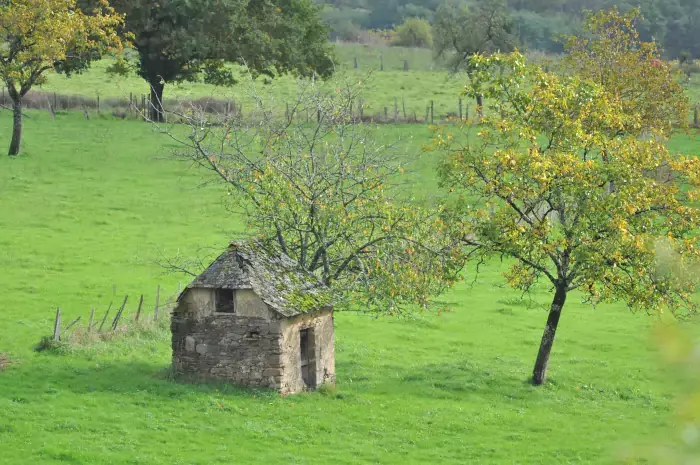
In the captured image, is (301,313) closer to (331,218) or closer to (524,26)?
(331,218)

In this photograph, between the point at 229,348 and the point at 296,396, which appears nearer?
the point at 229,348

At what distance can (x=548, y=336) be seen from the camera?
29125 mm

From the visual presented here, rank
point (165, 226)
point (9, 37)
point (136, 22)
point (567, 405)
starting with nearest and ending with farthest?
point (567, 405) → point (165, 226) → point (9, 37) → point (136, 22)

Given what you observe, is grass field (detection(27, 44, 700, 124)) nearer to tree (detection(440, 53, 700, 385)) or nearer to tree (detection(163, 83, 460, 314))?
tree (detection(163, 83, 460, 314))

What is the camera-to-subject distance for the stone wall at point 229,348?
25.6m

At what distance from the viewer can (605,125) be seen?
1099 inches

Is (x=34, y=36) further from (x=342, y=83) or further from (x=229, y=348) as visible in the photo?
(x=229, y=348)

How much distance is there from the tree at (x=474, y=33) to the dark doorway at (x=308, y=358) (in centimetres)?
5611

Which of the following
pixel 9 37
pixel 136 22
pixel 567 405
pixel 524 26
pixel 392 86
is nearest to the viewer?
pixel 567 405

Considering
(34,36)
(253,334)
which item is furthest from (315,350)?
(34,36)

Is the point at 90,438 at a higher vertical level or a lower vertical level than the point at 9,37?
lower

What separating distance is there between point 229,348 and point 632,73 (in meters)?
29.6

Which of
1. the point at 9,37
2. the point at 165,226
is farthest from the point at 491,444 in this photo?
the point at 9,37

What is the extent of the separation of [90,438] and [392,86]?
6254cm
